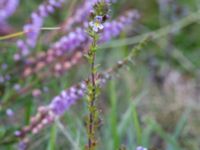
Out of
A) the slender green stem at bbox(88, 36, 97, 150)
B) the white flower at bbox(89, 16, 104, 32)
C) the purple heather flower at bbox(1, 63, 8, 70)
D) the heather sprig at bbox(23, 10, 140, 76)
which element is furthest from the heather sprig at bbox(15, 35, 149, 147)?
the white flower at bbox(89, 16, 104, 32)

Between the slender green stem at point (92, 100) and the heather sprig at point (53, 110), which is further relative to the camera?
the heather sprig at point (53, 110)

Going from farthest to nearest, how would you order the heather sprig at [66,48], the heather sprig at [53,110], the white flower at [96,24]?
the heather sprig at [66,48], the heather sprig at [53,110], the white flower at [96,24]

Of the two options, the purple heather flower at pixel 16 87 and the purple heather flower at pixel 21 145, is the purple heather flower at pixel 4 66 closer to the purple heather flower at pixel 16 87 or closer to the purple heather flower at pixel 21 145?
the purple heather flower at pixel 16 87

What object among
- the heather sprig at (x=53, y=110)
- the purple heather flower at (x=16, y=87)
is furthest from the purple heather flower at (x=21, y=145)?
the purple heather flower at (x=16, y=87)

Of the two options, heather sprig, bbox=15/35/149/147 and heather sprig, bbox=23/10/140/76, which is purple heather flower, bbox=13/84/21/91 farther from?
heather sprig, bbox=15/35/149/147

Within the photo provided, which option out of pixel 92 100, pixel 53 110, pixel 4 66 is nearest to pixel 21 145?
pixel 53 110

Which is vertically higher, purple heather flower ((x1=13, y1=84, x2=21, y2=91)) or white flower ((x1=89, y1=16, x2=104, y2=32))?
white flower ((x1=89, y1=16, x2=104, y2=32))
